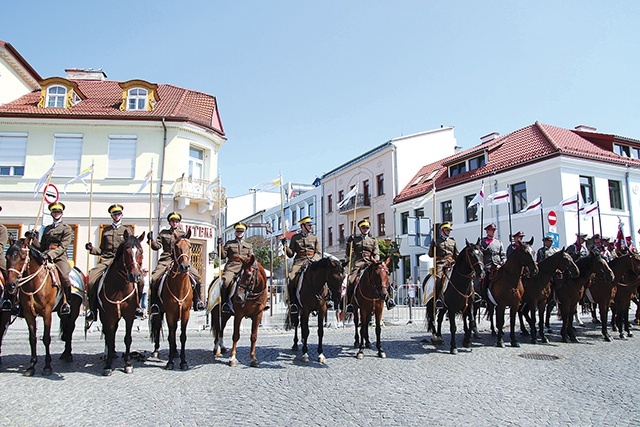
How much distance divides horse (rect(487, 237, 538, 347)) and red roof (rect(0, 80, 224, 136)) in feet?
58.6

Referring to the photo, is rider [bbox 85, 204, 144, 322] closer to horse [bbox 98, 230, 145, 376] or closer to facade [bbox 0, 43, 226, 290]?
horse [bbox 98, 230, 145, 376]

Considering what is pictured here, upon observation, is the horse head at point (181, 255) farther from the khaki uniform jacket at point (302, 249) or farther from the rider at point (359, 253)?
the rider at point (359, 253)

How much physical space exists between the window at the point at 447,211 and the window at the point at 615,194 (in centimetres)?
941

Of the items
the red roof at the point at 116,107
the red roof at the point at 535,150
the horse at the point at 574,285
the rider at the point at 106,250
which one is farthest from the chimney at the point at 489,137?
the rider at the point at 106,250

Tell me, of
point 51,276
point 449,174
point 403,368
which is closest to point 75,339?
point 51,276

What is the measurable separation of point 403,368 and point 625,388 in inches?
132

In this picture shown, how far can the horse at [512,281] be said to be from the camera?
1041 cm

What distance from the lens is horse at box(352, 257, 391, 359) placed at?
9.33m

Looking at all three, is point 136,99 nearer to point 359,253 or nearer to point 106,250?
point 106,250

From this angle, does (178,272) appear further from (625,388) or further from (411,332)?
(411,332)

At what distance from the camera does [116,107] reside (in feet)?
80.8

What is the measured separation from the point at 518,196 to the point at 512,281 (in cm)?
1911

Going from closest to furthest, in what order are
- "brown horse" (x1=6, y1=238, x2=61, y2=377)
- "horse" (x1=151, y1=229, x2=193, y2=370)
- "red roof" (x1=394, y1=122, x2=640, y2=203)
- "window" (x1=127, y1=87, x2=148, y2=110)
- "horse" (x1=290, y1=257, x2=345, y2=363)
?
1. "brown horse" (x1=6, y1=238, x2=61, y2=377)
2. "horse" (x1=151, y1=229, x2=193, y2=370)
3. "horse" (x1=290, y1=257, x2=345, y2=363)
4. "window" (x1=127, y1=87, x2=148, y2=110)
5. "red roof" (x1=394, y1=122, x2=640, y2=203)

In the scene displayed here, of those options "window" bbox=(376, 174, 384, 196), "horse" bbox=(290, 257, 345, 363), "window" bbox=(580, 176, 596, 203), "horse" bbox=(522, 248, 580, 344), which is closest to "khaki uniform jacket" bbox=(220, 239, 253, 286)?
"horse" bbox=(290, 257, 345, 363)
